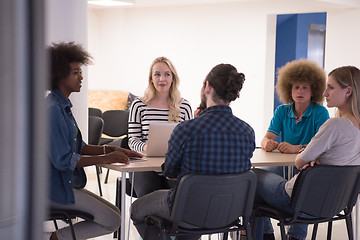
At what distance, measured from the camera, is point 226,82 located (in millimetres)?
2322

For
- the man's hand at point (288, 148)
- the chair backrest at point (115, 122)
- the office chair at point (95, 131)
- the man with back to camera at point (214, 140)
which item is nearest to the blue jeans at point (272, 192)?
the man's hand at point (288, 148)

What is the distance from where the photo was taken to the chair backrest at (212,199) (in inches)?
84.5

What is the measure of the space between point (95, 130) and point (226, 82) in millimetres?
2988

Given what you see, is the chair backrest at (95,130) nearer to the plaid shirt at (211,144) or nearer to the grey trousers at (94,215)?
the grey trousers at (94,215)

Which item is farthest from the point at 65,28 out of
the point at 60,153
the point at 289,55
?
the point at 289,55

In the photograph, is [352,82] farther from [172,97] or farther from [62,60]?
[62,60]

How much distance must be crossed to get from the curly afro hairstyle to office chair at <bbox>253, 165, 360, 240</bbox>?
42.2 inches

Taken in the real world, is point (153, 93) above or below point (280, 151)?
above

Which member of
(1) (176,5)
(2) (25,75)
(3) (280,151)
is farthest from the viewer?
(1) (176,5)

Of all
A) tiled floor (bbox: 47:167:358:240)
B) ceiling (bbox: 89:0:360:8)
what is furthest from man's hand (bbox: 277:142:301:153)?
ceiling (bbox: 89:0:360:8)

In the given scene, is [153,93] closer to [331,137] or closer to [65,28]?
[65,28]

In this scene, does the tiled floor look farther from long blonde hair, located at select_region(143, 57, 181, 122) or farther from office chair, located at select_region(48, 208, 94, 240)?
office chair, located at select_region(48, 208, 94, 240)

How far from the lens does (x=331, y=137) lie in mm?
2447

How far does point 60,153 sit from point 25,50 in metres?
1.92
